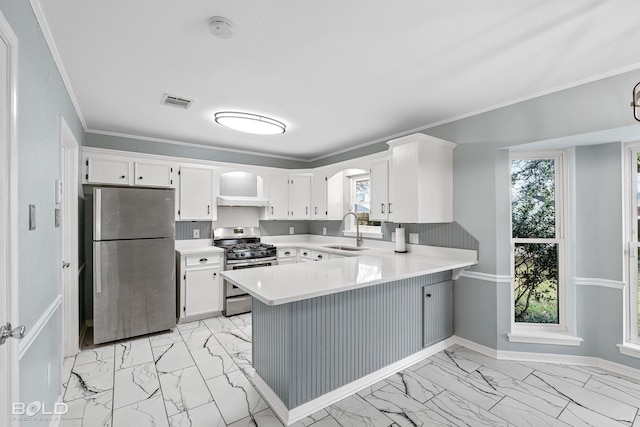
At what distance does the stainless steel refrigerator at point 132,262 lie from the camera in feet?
10.1

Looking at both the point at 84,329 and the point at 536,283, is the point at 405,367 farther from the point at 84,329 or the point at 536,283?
the point at 84,329

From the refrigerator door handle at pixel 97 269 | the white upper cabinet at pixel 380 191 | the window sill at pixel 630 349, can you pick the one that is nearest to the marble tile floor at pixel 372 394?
the window sill at pixel 630 349

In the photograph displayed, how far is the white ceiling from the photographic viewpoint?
1583 millimetres

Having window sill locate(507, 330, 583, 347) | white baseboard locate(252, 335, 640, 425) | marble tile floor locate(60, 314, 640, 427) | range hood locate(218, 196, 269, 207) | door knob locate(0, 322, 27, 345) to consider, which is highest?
range hood locate(218, 196, 269, 207)

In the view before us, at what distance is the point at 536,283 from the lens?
9.76 ft

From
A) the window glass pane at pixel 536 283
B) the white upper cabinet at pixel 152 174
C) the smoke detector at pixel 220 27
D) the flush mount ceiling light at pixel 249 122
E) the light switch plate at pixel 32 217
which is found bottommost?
the window glass pane at pixel 536 283

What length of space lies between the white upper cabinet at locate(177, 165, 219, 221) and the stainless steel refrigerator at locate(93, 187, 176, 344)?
51cm

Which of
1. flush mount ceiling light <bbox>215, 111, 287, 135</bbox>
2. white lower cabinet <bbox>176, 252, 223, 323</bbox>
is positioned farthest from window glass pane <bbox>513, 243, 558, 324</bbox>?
white lower cabinet <bbox>176, 252, 223, 323</bbox>

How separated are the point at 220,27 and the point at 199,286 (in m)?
3.09

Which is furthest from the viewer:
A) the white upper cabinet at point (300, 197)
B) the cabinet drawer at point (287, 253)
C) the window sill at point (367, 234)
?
the white upper cabinet at point (300, 197)

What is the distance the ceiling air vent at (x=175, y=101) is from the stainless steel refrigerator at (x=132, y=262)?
3.49 feet

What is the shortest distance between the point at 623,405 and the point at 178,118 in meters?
4.52

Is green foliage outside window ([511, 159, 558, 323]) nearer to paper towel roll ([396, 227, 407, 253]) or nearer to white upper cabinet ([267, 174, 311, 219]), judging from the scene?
paper towel roll ([396, 227, 407, 253])

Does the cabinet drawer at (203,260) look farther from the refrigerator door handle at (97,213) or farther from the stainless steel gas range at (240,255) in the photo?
the refrigerator door handle at (97,213)
